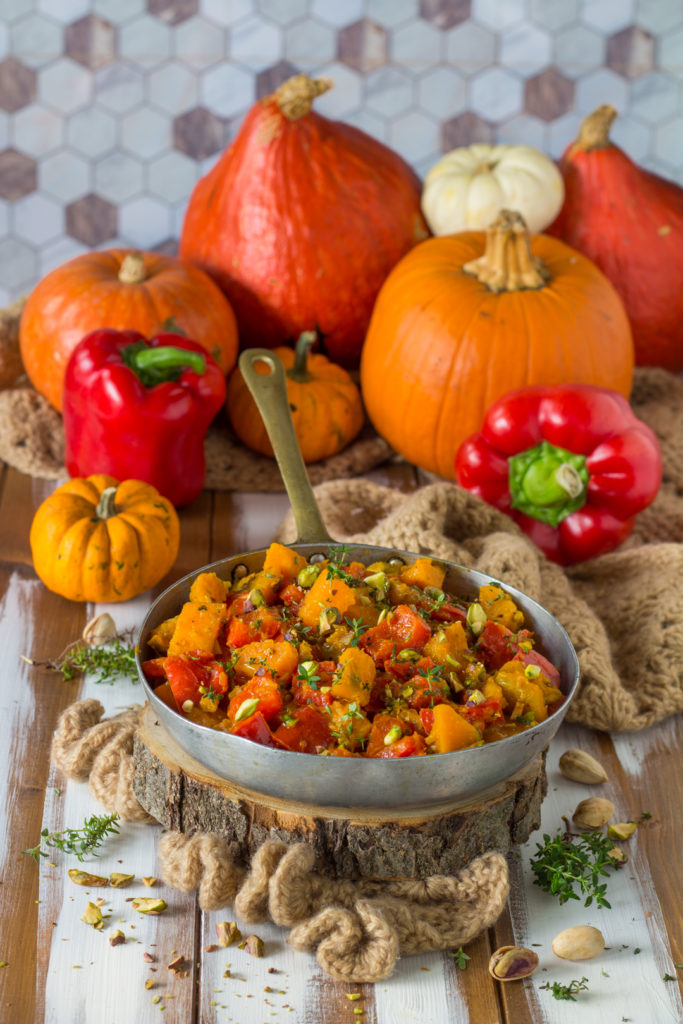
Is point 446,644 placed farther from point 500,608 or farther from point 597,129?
point 597,129

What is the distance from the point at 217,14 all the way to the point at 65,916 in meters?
2.17

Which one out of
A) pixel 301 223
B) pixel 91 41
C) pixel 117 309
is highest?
pixel 91 41

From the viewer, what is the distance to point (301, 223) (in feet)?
7.57

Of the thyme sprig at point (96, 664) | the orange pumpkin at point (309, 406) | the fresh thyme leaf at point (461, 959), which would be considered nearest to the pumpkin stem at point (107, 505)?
the thyme sprig at point (96, 664)

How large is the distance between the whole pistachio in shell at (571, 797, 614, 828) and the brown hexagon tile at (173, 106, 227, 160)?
1.97 m

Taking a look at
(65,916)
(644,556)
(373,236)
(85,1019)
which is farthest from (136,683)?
(373,236)

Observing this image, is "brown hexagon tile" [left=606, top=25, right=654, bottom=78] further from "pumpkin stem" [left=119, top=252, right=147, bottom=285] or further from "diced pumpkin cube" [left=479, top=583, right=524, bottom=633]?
"diced pumpkin cube" [left=479, top=583, right=524, bottom=633]

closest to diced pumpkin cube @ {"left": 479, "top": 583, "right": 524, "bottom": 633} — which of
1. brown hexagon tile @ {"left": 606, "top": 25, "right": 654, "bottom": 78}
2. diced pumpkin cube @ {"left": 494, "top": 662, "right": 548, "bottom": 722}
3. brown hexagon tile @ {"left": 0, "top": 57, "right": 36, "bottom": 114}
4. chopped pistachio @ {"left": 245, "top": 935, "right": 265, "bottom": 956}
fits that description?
diced pumpkin cube @ {"left": 494, "top": 662, "right": 548, "bottom": 722}

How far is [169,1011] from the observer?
111 centimetres

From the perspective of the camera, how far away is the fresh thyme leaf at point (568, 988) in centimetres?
113

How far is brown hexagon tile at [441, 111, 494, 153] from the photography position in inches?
108

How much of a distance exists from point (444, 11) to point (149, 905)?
7.28ft

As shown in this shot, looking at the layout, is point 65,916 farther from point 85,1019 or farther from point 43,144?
point 43,144

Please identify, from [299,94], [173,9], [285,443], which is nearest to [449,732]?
[285,443]
